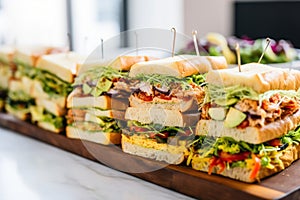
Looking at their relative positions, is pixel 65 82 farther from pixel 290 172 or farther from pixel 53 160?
pixel 290 172

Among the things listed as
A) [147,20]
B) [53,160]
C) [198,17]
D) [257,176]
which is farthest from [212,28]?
[257,176]

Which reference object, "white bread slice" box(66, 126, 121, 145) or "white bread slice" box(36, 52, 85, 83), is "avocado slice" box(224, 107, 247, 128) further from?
"white bread slice" box(36, 52, 85, 83)

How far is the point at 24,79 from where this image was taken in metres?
2.05

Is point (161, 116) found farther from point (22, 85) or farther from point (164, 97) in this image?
point (22, 85)

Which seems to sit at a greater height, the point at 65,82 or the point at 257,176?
the point at 65,82

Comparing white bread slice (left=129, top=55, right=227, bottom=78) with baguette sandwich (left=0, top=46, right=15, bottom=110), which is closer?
white bread slice (left=129, top=55, right=227, bottom=78)

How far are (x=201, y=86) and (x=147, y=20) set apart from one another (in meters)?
2.28

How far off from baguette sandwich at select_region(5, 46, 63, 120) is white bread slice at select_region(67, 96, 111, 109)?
287 mm

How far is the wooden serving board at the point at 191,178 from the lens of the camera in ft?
4.02

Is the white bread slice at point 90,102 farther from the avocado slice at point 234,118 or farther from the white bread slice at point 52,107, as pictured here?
the avocado slice at point 234,118

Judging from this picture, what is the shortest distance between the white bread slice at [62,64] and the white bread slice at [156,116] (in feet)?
1.28

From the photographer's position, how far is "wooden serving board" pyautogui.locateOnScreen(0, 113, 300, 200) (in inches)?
48.2

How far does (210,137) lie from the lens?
1326 millimetres

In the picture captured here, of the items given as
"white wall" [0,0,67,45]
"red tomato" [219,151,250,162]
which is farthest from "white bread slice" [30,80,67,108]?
"white wall" [0,0,67,45]
